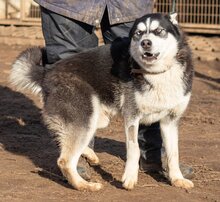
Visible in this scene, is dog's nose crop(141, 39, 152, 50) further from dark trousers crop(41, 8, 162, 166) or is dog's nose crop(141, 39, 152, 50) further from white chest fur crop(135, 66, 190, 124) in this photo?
dark trousers crop(41, 8, 162, 166)

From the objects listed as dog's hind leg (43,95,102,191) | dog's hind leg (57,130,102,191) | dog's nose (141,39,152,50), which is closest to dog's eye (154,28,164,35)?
dog's nose (141,39,152,50)

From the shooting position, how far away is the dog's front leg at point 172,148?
15.1 ft

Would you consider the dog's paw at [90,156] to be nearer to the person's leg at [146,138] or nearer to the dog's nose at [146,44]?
the person's leg at [146,138]

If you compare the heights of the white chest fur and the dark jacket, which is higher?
the dark jacket

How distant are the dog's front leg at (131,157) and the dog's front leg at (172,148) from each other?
0.31 metres

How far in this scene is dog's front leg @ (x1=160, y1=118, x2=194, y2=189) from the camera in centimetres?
460

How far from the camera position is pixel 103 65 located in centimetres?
458

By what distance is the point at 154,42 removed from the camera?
4.23m

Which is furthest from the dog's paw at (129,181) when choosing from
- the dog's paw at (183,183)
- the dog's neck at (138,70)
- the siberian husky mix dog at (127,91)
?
the dog's neck at (138,70)

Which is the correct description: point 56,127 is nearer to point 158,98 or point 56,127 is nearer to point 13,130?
point 158,98

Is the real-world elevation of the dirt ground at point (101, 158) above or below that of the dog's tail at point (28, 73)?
below

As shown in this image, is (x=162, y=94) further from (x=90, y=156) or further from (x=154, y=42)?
(x=90, y=156)

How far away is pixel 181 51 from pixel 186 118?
2.40 metres

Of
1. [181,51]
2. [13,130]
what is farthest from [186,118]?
[181,51]
